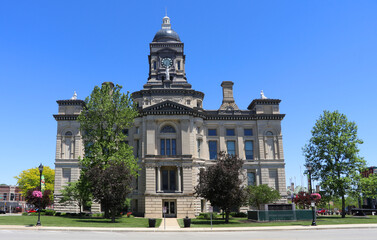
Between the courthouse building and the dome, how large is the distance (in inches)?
228

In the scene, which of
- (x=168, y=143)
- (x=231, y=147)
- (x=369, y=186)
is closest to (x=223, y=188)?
(x=168, y=143)

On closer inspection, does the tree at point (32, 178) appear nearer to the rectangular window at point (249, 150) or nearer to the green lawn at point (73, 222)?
the green lawn at point (73, 222)

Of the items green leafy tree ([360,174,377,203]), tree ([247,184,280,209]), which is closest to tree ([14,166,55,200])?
tree ([247,184,280,209])

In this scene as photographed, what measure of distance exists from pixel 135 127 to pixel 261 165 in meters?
23.9

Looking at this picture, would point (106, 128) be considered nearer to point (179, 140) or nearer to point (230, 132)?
point (179, 140)

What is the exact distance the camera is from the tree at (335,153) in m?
46.6

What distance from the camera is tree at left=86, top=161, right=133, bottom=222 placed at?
126 ft

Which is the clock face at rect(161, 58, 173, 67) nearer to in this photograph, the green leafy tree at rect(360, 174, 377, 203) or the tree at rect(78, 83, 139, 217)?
the tree at rect(78, 83, 139, 217)

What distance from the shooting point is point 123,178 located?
130 ft

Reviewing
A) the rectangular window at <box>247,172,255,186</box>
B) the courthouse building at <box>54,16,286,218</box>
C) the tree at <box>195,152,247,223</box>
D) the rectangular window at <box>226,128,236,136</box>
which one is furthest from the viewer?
the rectangular window at <box>226,128,236,136</box>

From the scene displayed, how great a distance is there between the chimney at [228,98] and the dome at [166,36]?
14.6 m

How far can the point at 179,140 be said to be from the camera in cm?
5453

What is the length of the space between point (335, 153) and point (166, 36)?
4074cm

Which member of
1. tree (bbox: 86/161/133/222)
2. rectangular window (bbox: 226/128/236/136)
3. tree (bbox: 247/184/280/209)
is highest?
rectangular window (bbox: 226/128/236/136)
